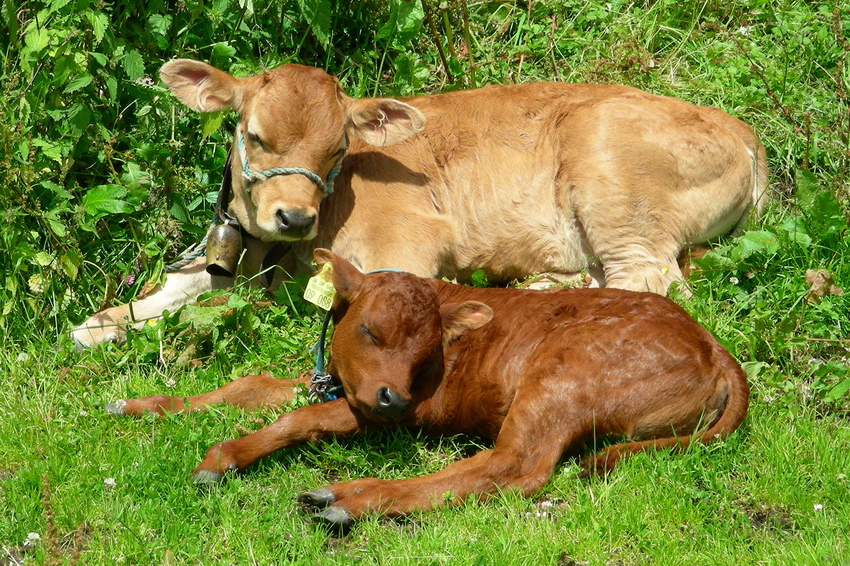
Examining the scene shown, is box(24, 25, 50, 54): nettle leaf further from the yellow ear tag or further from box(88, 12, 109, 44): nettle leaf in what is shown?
the yellow ear tag

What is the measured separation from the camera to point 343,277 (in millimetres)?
4957

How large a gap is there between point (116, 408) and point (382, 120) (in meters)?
2.44

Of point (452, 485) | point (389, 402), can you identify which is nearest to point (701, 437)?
point (452, 485)

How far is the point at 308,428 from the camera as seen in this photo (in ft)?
Result: 15.7

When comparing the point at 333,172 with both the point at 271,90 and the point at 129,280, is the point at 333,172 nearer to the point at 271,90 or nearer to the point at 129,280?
the point at 271,90

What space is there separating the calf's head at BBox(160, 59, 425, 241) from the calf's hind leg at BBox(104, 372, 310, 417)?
950 mm

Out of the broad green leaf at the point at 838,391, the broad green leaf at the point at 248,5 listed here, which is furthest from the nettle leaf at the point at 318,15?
the broad green leaf at the point at 838,391

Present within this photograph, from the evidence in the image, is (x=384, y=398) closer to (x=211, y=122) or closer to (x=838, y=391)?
(x=838, y=391)

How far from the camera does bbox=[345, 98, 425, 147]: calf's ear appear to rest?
6242 millimetres

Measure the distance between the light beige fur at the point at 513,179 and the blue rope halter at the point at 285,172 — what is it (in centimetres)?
6

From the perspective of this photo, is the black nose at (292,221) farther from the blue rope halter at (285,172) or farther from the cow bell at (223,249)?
the cow bell at (223,249)

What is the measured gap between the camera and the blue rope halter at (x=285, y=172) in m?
5.90

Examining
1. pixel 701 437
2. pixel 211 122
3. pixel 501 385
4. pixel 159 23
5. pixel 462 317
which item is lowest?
pixel 701 437

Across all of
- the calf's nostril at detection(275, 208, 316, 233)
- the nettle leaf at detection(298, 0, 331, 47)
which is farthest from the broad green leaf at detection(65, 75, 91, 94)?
the nettle leaf at detection(298, 0, 331, 47)
